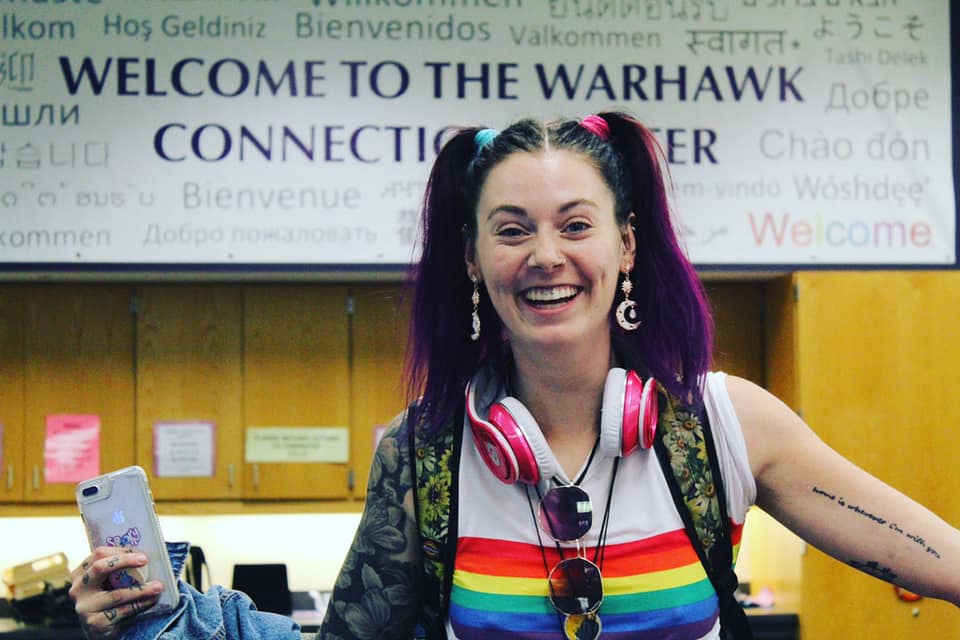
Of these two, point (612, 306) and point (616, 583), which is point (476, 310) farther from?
point (616, 583)

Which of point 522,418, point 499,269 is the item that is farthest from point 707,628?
point 499,269

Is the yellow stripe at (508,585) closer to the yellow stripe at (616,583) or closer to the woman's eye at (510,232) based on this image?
the yellow stripe at (616,583)

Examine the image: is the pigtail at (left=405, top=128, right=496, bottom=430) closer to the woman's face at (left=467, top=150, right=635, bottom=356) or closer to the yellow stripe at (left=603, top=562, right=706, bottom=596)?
the woman's face at (left=467, top=150, right=635, bottom=356)

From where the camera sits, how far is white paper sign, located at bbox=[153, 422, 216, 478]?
144 inches

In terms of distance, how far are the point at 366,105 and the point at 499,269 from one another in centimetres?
240

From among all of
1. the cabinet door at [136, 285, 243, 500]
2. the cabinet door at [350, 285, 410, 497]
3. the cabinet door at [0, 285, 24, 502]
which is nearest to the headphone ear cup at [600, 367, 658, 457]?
the cabinet door at [350, 285, 410, 497]

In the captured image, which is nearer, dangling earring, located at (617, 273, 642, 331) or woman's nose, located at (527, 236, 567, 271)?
woman's nose, located at (527, 236, 567, 271)

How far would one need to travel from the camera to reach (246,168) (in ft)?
11.4

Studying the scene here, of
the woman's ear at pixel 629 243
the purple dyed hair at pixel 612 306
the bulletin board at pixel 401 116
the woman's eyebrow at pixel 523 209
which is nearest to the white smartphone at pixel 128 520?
the purple dyed hair at pixel 612 306

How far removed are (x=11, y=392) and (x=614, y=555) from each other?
3086 millimetres

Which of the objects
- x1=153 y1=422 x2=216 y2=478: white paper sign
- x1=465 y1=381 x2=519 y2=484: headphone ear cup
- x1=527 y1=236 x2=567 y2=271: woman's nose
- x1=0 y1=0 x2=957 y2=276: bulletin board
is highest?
x1=0 y1=0 x2=957 y2=276: bulletin board

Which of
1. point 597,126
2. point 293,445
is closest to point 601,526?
point 597,126

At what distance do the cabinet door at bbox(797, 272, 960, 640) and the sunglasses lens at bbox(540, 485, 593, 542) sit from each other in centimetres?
239

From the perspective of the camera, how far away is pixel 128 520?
128 cm
